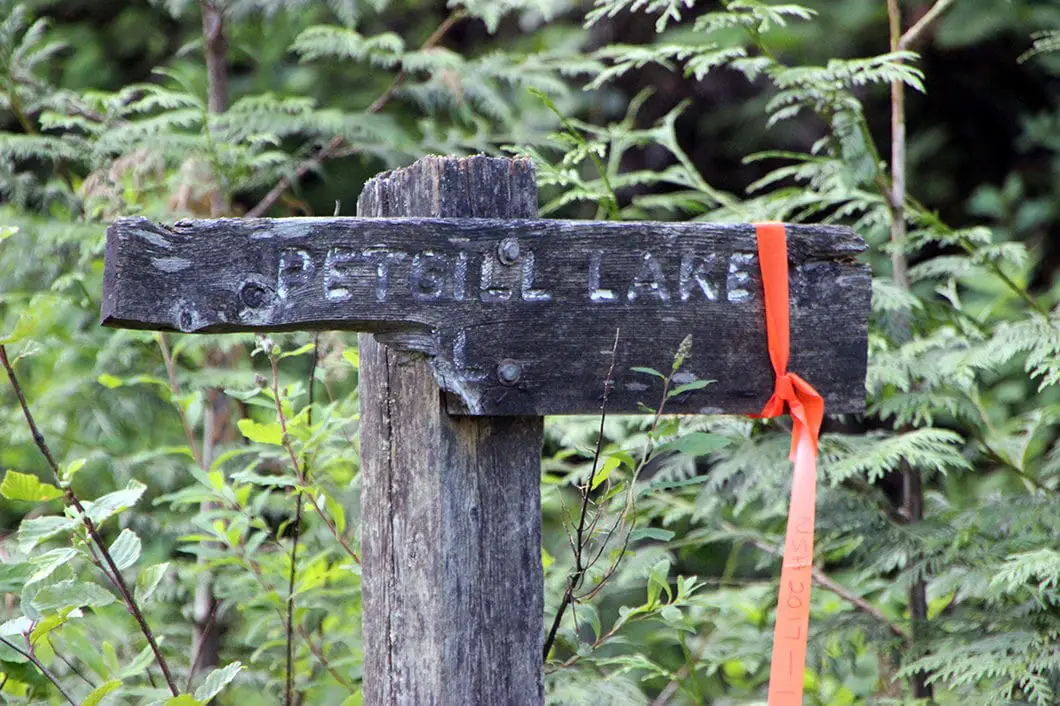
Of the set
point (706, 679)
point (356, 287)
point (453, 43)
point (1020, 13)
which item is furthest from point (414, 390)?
point (453, 43)

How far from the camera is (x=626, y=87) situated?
561 cm

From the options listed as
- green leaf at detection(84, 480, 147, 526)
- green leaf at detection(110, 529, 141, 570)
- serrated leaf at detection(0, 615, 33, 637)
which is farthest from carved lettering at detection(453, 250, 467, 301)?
serrated leaf at detection(0, 615, 33, 637)

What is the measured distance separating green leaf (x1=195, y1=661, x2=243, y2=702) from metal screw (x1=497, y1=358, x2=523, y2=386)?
0.60 meters

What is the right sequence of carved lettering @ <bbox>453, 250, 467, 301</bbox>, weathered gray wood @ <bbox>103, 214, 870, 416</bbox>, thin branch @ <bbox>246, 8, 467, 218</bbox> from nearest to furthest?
weathered gray wood @ <bbox>103, 214, 870, 416</bbox> → carved lettering @ <bbox>453, 250, 467, 301</bbox> → thin branch @ <bbox>246, 8, 467, 218</bbox>

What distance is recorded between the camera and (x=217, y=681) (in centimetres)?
164

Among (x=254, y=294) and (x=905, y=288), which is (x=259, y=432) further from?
(x=905, y=288)

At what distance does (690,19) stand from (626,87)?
18.9 inches

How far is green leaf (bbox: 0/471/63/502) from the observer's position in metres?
1.62

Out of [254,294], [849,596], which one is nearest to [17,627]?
[254,294]

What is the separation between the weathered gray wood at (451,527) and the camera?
1.49m

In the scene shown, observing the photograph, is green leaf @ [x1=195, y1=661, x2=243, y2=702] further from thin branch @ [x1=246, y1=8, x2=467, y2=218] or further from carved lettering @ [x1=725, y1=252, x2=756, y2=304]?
thin branch @ [x1=246, y1=8, x2=467, y2=218]

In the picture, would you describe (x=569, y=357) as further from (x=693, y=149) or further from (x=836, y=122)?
(x=693, y=149)

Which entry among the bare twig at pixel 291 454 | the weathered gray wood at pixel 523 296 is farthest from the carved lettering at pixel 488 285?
the bare twig at pixel 291 454

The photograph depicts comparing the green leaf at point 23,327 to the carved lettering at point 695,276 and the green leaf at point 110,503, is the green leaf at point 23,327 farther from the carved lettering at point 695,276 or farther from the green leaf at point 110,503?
the carved lettering at point 695,276
